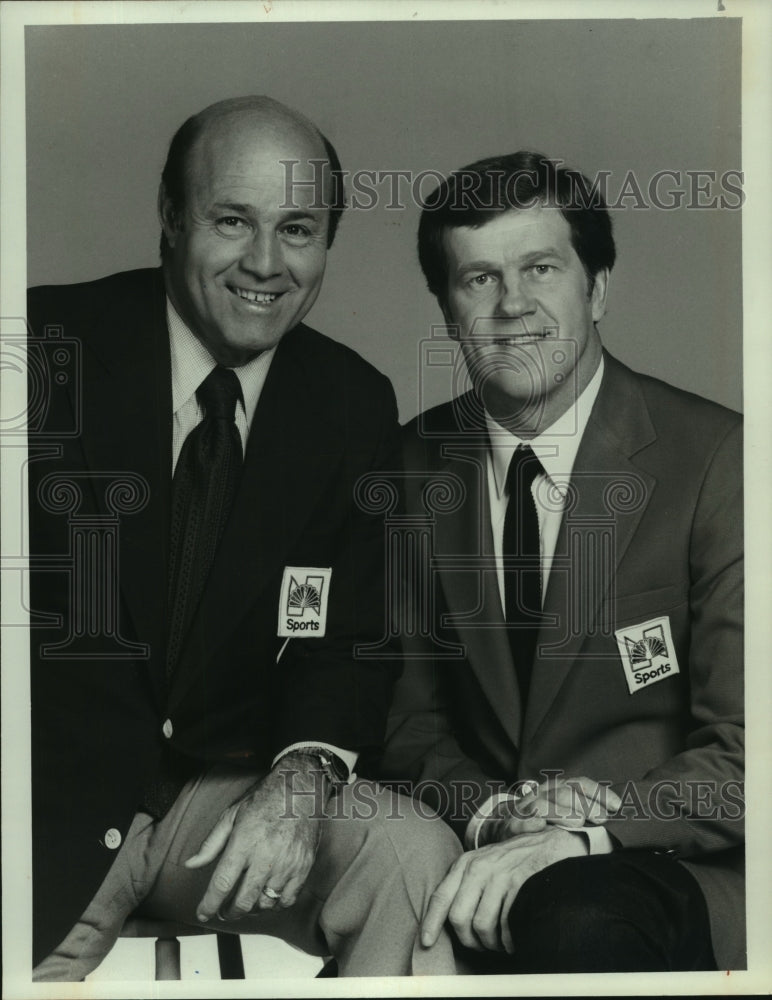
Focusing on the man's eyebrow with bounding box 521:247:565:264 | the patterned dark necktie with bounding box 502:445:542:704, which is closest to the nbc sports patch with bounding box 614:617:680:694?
the patterned dark necktie with bounding box 502:445:542:704

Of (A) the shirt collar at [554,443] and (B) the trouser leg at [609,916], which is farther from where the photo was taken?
(A) the shirt collar at [554,443]

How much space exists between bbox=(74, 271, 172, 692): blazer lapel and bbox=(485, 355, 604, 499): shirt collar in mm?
796

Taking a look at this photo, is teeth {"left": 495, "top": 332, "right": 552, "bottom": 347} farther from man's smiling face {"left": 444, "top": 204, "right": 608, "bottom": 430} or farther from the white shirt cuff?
the white shirt cuff

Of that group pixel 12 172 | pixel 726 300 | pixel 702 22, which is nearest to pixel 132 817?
pixel 12 172

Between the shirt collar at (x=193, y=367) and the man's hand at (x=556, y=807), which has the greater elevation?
the shirt collar at (x=193, y=367)

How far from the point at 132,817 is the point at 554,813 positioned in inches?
39.8

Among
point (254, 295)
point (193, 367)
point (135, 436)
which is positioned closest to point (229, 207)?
point (254, 295)

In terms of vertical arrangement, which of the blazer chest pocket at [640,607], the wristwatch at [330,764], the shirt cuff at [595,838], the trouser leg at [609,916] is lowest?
the trouser leg at [609,916]

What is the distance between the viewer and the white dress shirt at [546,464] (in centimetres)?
273

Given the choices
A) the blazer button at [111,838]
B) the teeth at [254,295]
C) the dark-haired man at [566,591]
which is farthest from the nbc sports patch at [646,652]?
the blazer button at [111,838]

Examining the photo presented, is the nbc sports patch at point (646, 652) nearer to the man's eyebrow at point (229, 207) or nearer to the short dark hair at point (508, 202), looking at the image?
the short dark hair at point (508, 202)

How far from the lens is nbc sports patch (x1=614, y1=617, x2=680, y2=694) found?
269 cm

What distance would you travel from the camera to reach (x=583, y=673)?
2.70 m

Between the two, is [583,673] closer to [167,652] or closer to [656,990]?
[656,990]
